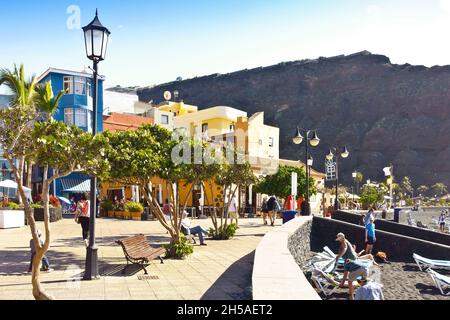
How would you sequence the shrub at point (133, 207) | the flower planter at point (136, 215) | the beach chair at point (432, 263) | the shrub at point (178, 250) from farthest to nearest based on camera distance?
the shrub at point (133, 207)
the flower planter at point (136, 215)
the beach chair at point (432, 263)
the shrub at point (178, 250)

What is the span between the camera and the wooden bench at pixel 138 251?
9258mm

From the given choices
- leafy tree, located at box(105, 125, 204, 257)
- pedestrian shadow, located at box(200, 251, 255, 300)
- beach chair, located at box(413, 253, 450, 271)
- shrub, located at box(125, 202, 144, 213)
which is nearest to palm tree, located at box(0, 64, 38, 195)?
shrub, located at box(125, 202, 144, 213)

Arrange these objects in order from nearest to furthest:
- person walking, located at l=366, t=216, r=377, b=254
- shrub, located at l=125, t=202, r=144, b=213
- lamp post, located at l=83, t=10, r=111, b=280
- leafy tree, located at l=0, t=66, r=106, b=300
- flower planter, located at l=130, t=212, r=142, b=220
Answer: leafy tree, located at l=0, t=66, r=106, b=300 → lamp post, located at l=83, t=10, r=111, b=280 → person walking, located at l=366, t=216, r=377, b=254 → flower planter, located at l=130, t=212, r=142, b=220 → shrub, located at l=125, t=202, r=144, b=213

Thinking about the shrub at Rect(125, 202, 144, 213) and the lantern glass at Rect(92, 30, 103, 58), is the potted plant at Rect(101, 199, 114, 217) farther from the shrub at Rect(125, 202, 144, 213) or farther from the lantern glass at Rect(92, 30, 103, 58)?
the lantern glass at Rect(92, 30, 103, 58)

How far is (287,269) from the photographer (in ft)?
19.6

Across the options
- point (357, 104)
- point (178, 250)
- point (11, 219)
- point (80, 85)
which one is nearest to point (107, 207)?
point (11, 219)

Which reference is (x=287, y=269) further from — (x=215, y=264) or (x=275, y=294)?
(x=215, y=264)

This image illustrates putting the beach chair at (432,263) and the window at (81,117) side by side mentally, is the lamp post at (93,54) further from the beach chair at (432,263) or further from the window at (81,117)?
the window at (81,117)

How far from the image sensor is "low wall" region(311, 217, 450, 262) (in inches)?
615

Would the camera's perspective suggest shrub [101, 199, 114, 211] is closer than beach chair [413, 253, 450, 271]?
No

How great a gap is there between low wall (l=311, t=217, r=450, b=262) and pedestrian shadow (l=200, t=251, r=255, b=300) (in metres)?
7.59

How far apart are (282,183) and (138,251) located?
20.0 meters

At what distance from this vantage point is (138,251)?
9.95m

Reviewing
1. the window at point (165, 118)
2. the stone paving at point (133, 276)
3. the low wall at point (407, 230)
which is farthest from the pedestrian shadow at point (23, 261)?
the window at point (165, 118)
